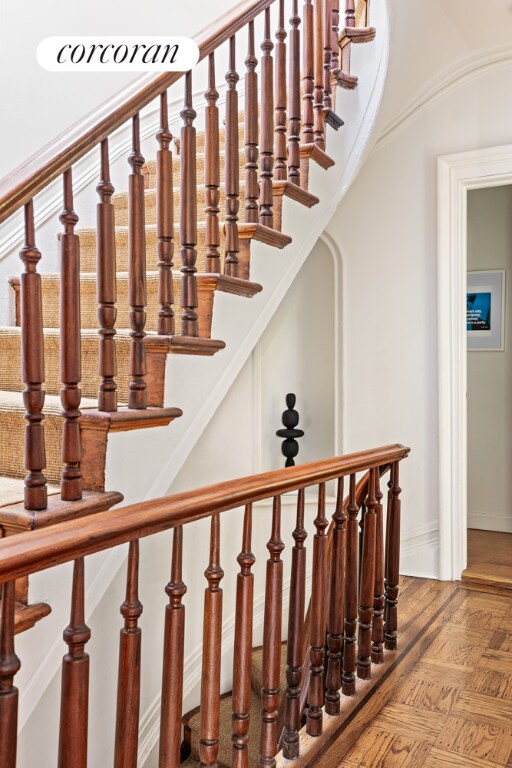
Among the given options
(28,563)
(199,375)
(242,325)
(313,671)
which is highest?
(242,325)

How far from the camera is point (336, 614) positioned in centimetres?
198

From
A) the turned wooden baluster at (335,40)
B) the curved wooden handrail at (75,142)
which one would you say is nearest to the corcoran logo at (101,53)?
the turned wooden baluster at (335,40)

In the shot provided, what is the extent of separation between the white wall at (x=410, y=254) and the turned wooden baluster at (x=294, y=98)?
1041mm

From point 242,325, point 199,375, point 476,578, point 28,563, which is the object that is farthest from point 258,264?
point 476,578

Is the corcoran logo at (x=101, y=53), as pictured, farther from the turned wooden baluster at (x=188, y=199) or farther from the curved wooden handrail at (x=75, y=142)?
the curved wooden handrail at (x=75, y=142)

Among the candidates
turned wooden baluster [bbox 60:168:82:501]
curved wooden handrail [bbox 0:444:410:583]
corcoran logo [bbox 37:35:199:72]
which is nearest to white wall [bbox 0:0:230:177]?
corcoran logo [bbox 37:35:199:72]

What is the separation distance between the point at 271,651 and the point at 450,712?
2.81 feet

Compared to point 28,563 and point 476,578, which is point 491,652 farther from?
point 28,563

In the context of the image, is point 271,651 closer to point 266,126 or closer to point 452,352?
point 266,126

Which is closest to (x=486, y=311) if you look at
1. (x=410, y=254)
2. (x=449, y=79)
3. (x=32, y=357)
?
(x=410, y=254)

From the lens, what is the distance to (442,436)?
3.59 metres

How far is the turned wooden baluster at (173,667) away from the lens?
1313 millimetres

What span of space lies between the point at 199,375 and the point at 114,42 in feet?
7.53

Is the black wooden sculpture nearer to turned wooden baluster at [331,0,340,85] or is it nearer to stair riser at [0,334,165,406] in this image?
turned wooden baluster at [331,0,340,85]
